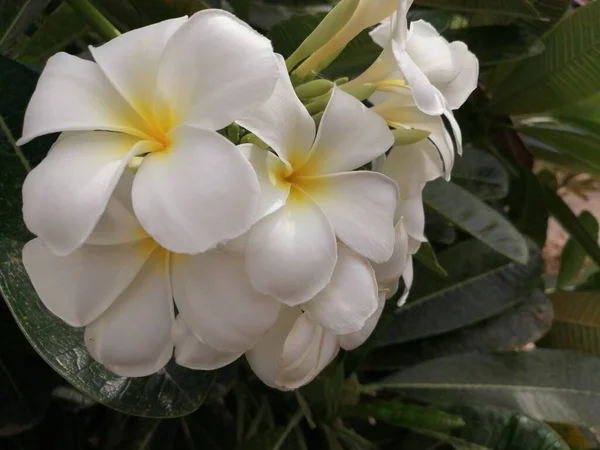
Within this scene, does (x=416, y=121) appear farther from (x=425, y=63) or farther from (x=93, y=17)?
(x=93, y=17)

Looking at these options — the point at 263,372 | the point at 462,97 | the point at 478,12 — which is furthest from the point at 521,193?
the point at 263,372

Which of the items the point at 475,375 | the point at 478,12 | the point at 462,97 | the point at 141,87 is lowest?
the point at 475,375

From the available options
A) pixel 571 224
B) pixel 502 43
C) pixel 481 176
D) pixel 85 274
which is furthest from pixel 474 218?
pixel 85 274

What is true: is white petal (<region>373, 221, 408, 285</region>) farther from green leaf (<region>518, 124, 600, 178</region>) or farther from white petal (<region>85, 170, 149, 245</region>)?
green leaf (<region>518, 124, 600, 178</region>)

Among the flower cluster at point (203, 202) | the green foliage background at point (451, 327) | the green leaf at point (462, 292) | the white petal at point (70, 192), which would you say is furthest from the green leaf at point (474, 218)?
the white petal at point (70, 192)

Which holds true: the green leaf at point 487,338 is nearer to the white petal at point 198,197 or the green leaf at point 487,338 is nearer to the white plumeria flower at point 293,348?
the white plumeria flower at point 293,348

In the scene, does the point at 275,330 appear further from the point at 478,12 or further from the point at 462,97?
the point at 478,12
